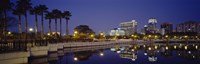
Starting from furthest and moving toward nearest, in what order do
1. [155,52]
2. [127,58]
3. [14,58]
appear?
[155,52], [127,58], [14,58]

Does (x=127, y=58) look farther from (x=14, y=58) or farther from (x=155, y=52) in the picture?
(x=14, y=58)

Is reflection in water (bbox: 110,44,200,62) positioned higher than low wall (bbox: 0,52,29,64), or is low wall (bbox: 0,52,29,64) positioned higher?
low wall (bbox: 0,52,29,64)

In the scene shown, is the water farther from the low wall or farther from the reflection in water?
the low wall

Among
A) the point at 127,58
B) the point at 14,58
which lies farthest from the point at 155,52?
the point at 14,58

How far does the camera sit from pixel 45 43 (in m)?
41.7

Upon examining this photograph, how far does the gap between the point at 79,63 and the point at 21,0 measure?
114 ft

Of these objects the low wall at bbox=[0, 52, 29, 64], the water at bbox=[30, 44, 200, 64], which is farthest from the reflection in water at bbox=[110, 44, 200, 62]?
the low wall at bbox=[0, 52, 29, 64]

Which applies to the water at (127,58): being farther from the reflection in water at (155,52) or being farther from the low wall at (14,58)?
the low wall at (14,58)

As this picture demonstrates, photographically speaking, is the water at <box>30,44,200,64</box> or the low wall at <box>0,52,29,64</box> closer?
the low wall at <box>0,52,29,64</box>

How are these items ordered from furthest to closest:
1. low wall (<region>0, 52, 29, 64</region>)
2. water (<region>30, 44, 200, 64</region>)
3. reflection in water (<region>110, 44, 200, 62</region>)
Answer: reflection in water (<region>110, 44, 200, 62</region>), water (<region>30, 44, 200, 64</region>), low wall (<region>0, 52, 29, 64</region>)

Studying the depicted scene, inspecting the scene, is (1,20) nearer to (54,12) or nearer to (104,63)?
(104,63)

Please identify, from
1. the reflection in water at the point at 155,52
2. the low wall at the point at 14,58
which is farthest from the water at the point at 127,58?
the low wall at the point at 14,58

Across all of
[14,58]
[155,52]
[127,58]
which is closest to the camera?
[14,58]

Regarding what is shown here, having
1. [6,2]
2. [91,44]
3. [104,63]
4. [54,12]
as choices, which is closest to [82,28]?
[54,12]
